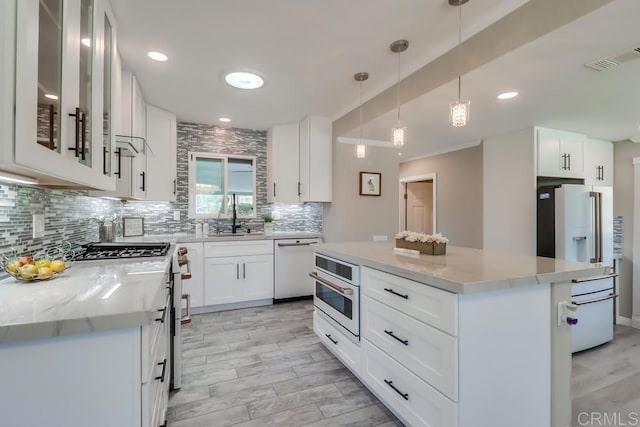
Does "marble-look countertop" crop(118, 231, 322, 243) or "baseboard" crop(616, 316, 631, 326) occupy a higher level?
"marble-look countertop" crop(118, 231, 322, 243)

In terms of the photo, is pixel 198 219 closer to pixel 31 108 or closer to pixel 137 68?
pixel 137 68

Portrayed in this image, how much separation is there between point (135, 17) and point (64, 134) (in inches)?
49.8

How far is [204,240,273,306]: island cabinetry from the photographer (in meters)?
3.54

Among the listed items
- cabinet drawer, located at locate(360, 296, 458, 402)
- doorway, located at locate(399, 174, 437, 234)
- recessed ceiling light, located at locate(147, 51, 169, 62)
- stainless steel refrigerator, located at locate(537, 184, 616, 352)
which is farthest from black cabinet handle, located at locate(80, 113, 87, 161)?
doorway, located at locate(399, 174, 437, 234)

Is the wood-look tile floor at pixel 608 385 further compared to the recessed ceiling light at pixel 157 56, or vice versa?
the recessed ceiling light at pixel 157 56

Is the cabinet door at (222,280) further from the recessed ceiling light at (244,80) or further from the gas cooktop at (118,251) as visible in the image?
the recessed ceiling light at (244,80)

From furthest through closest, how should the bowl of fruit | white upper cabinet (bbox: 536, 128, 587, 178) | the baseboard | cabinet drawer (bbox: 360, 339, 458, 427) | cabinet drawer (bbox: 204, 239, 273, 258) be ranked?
cabinet drawer (bbox: 204, 239, 273, 258)
the baseboard
white upper cabinet (bbox: 536, 128, 587, 178)
cabinet drawer (bbox: 360, 339, 458, 427)
the bowl of fruit

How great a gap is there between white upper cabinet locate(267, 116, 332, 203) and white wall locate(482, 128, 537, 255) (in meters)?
2.12

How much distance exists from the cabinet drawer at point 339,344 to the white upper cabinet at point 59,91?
6.04 feet

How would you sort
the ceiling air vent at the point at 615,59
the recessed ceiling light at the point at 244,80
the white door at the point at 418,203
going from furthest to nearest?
the white door at the point at 418,203 → the recessed ceiling light at the point at 244,80 → the ceiling air vent at the point at 615,59

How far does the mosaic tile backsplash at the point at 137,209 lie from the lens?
1382 mm

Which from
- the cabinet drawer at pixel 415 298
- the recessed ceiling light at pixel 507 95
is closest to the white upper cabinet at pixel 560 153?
the recessed ceiling light at pixel 507 95

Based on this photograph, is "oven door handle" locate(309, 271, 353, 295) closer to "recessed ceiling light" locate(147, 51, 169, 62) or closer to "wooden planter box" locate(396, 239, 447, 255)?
"wooden planter box" locate(396, 239, 447, 255)

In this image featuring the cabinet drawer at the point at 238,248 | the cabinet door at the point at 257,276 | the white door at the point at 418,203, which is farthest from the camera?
the white door at the point at 418,203
